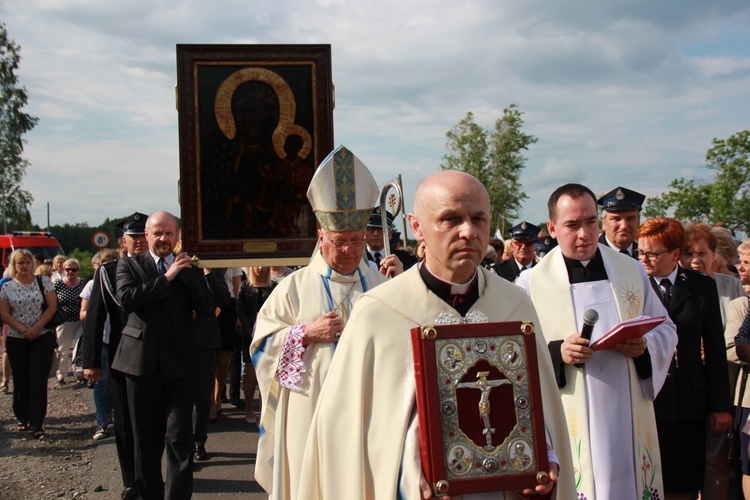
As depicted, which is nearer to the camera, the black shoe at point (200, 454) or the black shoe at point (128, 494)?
the black shoe at point (128, 494)

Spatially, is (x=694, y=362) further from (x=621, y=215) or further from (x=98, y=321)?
(x=98, y=321)

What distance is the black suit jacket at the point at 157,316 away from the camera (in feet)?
19.9

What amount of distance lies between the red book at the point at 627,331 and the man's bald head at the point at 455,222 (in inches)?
49.4

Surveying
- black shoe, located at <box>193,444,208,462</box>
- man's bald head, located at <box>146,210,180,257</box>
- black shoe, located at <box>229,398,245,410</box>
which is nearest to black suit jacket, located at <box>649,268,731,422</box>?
man's bald head, located at <box>146,210,180,257</box>

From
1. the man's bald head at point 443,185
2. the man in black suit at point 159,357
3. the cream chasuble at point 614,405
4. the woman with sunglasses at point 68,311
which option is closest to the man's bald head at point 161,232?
the man in black suit at point 159,357

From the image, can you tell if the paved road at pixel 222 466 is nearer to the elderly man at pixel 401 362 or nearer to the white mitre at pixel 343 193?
the white mitre at pixel 343 193

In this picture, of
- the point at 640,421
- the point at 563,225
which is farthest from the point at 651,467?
the point at 563,225

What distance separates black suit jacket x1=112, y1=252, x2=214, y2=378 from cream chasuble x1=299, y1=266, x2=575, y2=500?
11.1 ft

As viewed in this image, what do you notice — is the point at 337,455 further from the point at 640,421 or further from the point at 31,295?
the point at 31,295

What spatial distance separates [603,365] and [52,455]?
21.6ft

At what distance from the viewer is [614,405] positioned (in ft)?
13.9

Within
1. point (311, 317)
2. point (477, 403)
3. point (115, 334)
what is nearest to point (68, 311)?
point (115, 334)

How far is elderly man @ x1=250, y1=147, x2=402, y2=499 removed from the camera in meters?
4.56

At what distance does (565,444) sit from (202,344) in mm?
5675
